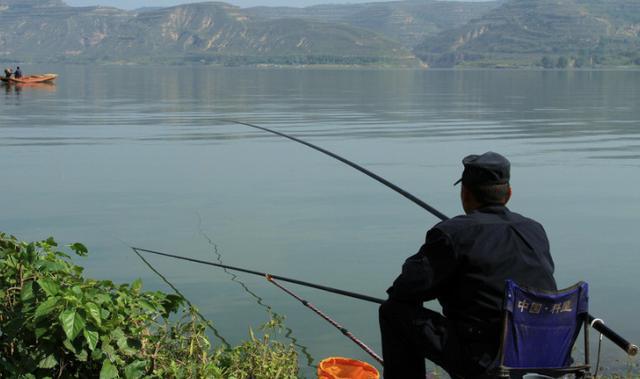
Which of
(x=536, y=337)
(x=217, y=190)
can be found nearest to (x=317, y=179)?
(x=217, y=190)

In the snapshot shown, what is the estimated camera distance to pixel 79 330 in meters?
4.99

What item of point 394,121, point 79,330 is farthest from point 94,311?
point 394,121

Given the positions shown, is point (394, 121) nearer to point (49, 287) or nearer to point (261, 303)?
point (261, 303)

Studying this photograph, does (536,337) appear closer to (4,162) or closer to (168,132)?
(4,162)

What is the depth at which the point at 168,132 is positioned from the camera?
1337 inches

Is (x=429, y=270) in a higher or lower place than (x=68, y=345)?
higher

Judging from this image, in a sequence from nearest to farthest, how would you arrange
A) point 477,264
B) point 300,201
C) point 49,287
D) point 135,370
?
1. point 477,264
2. point 49,287
3. point 135,370
4. point 300,201

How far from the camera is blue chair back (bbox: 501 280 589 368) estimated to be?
4254 millimetres

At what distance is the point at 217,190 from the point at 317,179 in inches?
109

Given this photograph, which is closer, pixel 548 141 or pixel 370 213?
pixel 370 213

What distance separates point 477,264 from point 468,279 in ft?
0.32

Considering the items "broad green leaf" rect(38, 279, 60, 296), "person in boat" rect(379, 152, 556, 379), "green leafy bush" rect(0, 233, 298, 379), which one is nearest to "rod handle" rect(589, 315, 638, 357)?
"person in boat" rect(379, 152, 556, 379)

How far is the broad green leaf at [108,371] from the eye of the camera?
17.2 ft

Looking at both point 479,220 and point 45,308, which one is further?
point 45,308
